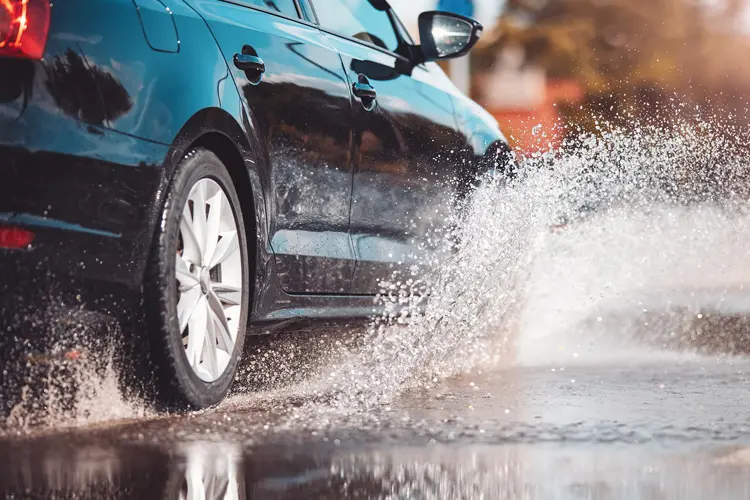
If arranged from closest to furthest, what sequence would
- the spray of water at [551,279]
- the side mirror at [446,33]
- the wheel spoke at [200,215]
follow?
the wheel spoke at [200,215], the spray of water at [551,279], the side mirror at [446,33]

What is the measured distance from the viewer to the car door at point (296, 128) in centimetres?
507

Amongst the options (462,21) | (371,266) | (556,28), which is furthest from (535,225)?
(556,28)

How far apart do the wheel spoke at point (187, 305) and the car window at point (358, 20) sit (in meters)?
1.66

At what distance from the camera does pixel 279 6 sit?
18.8 ft

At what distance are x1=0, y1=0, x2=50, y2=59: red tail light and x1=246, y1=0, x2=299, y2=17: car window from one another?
1326mm

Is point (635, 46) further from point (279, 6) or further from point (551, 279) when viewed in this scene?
point (279, 6)

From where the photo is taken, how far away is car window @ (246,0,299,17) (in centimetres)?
554


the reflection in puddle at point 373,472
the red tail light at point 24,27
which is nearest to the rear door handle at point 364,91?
the red tail light at point 24,27

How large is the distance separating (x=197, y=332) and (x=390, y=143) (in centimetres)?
163

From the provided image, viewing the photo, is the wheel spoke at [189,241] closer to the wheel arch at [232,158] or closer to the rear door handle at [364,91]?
the wheel arch at [232,158]

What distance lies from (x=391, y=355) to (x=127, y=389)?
65.1 inches

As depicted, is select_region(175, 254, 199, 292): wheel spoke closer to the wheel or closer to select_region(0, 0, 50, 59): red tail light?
the wheel

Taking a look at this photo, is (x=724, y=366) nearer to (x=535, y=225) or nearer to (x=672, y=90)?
(x=535, y=225)

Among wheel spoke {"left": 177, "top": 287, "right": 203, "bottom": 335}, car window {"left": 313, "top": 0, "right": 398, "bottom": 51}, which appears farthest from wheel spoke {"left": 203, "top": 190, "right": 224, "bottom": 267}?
car window {"left": 313, "top": 0, "right": 398, "bottom": 51}
